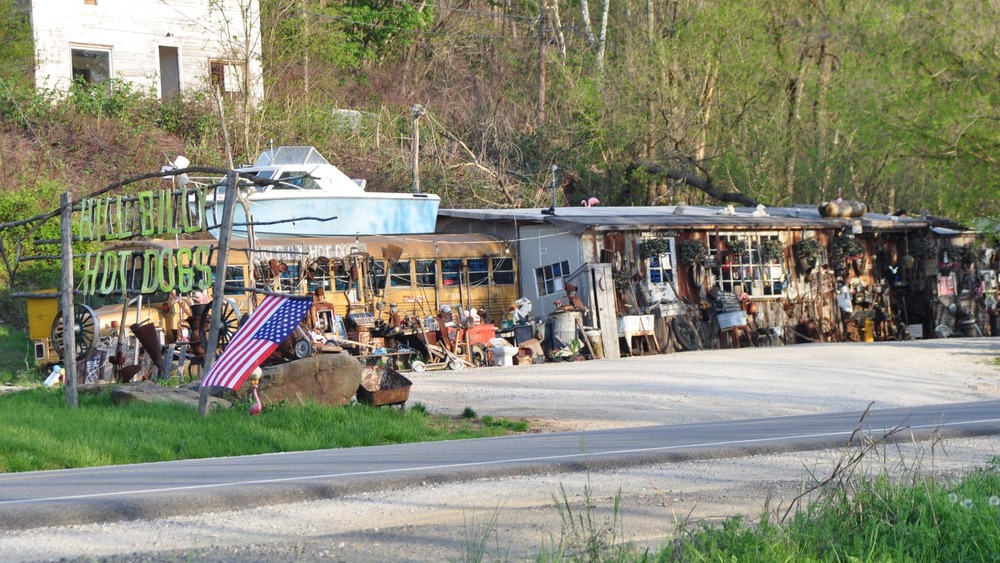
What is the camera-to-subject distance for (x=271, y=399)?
55.2ft

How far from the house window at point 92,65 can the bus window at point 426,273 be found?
16.1 meters

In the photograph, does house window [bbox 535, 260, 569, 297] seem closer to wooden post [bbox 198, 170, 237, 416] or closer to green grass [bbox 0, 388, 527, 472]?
green grass [bbox 0, 388, 527, 472]

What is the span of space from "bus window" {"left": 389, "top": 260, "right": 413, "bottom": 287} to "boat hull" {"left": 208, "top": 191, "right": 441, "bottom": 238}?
193 cm

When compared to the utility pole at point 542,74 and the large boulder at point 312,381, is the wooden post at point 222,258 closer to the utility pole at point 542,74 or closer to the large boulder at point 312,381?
the large boulder at point 312,381

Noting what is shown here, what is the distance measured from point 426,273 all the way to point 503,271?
2.36 meters

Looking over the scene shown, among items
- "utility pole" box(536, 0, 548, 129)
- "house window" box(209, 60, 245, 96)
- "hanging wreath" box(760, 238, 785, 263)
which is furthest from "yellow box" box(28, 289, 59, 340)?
"utility pole" box(536, 0, 548, 129)

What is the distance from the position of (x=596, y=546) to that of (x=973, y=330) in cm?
2963

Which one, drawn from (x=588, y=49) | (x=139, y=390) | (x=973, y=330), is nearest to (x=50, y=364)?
(x=139, y=390)

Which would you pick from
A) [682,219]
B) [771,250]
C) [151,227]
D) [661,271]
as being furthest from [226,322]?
[771,250]

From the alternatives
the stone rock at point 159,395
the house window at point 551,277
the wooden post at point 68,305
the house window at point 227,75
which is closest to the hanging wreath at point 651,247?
the house window at point 551,277

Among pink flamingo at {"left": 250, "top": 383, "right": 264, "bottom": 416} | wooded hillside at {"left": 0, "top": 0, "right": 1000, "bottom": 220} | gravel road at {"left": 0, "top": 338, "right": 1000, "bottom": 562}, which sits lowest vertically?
gravel road at {"left": 0, "top": 338, "right": 1000, "bottom": 562}

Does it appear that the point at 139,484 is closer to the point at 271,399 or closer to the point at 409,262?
the point at 271,399

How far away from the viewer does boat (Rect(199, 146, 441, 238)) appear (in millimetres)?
28609

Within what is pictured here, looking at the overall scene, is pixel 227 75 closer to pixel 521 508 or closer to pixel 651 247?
pixel 651 247
